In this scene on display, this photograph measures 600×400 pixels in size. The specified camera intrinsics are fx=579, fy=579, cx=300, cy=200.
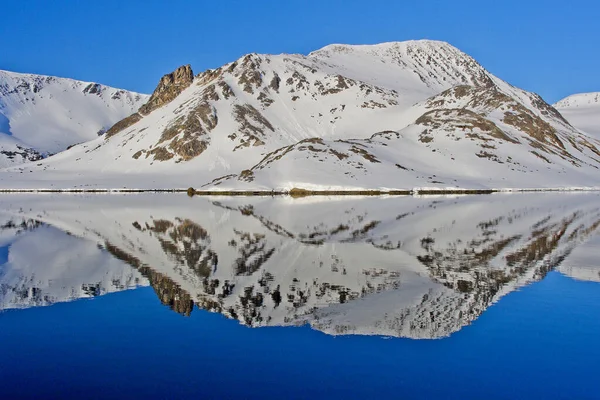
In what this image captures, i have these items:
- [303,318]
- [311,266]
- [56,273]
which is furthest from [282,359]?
[56,273]

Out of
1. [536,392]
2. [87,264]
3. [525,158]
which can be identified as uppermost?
[525,158]

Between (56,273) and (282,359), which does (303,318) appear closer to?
(282,359)

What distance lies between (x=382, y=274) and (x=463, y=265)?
181 inches

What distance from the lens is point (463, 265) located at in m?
28.4

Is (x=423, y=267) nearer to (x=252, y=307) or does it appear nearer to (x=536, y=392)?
(x=252, y=307)

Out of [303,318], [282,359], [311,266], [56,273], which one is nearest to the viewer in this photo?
A: [282,359]

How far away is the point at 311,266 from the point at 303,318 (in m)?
9.70

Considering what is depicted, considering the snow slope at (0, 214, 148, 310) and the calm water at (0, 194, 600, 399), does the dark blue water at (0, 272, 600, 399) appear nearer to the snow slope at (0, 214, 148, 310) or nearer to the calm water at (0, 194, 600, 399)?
the calm water at (0, 194, 600, 399)

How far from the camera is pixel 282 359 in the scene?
15250 millimetres

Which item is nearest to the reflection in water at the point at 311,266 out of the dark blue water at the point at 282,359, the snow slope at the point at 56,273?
the snow slope at the point at 56,273

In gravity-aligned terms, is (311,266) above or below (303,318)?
above

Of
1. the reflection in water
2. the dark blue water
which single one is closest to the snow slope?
the reflection in water

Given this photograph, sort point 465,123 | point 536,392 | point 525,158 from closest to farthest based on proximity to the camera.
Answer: point 536,392, point 525,158, point 465,123

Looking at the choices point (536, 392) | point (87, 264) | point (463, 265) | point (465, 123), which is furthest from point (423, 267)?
point (465, 123)
